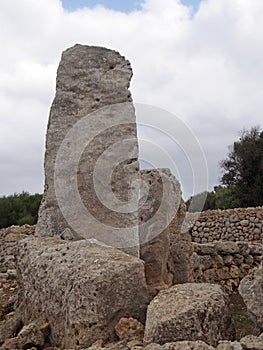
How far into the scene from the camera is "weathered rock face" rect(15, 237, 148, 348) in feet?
15.0

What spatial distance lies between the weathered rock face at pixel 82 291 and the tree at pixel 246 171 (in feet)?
67.2

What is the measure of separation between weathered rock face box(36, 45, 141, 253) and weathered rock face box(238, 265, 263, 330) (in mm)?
1942

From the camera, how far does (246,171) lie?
2572 cm

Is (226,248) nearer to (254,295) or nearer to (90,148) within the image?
(90,148)

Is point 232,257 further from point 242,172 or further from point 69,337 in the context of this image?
point 242,172

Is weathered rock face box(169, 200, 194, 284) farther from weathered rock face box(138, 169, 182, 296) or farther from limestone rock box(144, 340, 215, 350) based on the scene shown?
limestone rock box(144, 340, 215, 350)

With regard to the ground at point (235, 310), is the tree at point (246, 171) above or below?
above

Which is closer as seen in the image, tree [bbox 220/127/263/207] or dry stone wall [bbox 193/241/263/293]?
dry stone wall [bbox 193/241/263/293]

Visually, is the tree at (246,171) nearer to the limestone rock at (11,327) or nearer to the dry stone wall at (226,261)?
the dry stone wall at (226,261)

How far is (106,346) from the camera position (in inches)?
170

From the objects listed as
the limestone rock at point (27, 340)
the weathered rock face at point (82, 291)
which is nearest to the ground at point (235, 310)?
the weathered rock face at point (82, 291)

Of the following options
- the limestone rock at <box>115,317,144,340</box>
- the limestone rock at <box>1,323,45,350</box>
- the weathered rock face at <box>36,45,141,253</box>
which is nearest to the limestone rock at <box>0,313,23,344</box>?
the limestone rock at <box>1,323,45,350</box>

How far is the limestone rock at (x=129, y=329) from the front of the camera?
4.51m

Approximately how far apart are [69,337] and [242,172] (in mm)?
22214
